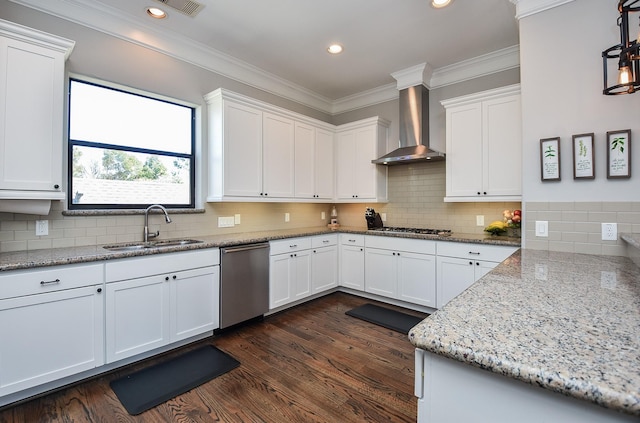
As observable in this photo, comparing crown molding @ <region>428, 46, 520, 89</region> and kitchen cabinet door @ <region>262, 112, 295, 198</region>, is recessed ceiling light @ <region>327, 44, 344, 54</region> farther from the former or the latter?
crown molding @ <region>428, 46, 520, 89</region>

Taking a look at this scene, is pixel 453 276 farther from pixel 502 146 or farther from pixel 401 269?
pixel 502 146

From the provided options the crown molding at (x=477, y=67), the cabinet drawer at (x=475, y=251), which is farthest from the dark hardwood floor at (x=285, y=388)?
the crown molding at (x=477, y=67)

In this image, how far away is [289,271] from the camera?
3559 mm

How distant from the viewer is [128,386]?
6.97ft

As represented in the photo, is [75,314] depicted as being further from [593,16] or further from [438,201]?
[593,16]

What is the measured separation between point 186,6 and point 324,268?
3.05m

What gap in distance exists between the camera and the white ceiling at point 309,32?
2.65m

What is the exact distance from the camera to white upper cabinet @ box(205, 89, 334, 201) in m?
3.28

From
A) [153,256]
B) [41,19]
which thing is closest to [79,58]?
[41,19]

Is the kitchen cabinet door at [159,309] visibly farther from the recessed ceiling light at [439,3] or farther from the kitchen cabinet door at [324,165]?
the recessed ceiling light at [439,3]

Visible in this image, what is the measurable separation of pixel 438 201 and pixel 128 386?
361 cm

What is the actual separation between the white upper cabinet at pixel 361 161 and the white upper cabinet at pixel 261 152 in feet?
0.88

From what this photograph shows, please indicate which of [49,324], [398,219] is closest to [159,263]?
[49,324]

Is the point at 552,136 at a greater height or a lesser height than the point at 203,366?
greater
